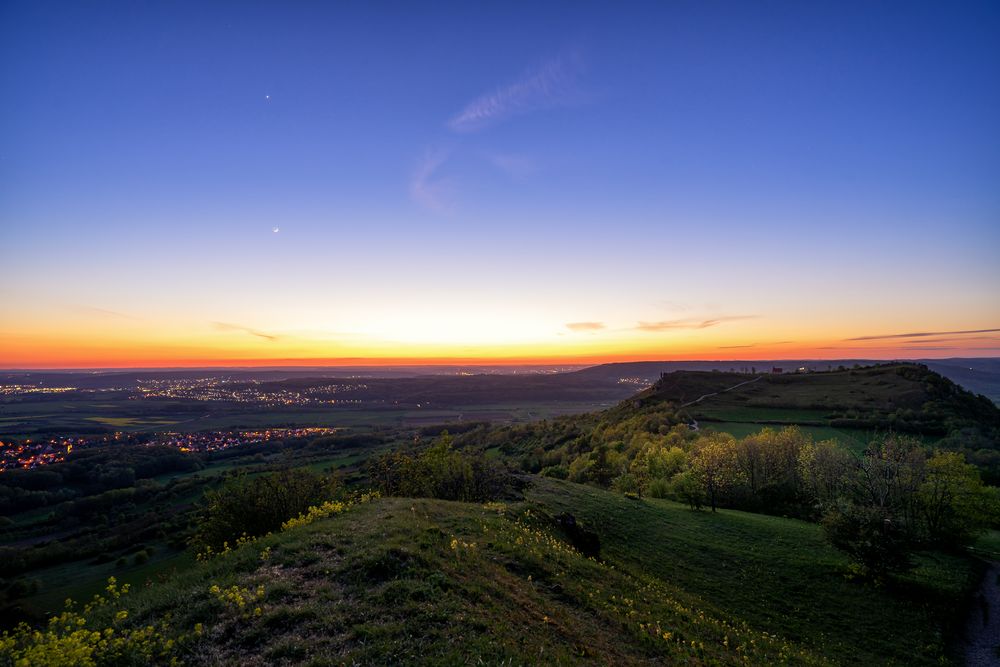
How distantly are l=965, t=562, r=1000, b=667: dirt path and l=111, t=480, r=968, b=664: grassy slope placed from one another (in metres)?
1.73

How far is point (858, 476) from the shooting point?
52.6 meters

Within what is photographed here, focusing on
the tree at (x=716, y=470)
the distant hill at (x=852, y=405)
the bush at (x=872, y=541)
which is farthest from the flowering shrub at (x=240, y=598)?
the distant hill at (x=852, y=405)

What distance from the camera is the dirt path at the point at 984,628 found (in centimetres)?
2691

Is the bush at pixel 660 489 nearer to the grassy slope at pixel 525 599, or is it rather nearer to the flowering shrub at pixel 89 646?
the grassy slope at pixel 525 599

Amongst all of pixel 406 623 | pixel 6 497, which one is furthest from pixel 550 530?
pixel 6 497

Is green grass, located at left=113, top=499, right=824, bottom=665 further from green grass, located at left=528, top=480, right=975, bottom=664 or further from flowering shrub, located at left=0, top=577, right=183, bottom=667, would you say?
green grass, located at left=528, top=480, right=975, bottom=664

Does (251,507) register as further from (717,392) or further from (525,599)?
(717,392)

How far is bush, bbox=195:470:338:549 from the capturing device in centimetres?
2797

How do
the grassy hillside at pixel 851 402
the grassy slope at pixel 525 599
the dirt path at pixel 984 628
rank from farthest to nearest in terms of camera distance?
the grassy hillside at pixel 851 402, the dirt path at pixel 984 628, the grassy slope at pixel 525 599

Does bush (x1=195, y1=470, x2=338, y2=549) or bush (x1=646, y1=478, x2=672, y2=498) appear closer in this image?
bush (x1=195, y1=470, x2=338, y2=549)

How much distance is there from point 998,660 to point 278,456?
8965 inches

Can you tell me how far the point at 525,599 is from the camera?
55.6 ft

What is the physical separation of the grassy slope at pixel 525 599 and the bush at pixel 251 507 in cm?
614

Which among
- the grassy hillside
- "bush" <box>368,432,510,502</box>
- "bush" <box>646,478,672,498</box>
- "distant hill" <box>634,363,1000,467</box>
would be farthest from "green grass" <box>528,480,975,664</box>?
the grassy hillside
